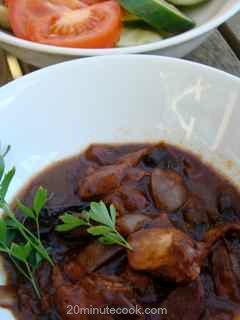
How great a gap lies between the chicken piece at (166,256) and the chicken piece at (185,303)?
32 millimetres

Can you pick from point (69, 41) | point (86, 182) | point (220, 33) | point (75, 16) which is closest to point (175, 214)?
point (86, 182)

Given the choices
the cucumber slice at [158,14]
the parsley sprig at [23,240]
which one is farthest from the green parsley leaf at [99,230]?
the cucumber slice at [158,14]

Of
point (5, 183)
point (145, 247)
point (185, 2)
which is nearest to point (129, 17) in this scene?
point (185, 2)

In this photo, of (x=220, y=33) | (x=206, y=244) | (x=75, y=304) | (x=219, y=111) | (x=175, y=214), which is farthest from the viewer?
(x=220, y=33)

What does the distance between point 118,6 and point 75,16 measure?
0.51 ft

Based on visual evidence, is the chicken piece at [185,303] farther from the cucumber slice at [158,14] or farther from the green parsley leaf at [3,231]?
the cucumber slice at [158,14]

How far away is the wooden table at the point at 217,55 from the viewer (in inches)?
76.7

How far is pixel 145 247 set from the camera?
1222 millimetres

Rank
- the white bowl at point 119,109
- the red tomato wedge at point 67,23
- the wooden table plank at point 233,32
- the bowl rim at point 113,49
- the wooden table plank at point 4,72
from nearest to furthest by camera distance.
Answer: the white bowl at point 119,109, the bowl rim at point 113,49, the red tomato wedge at point 67,23, the wooden table plank at point 4,72, the wooden table plank at point 233,32

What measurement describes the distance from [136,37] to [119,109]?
1.29ft

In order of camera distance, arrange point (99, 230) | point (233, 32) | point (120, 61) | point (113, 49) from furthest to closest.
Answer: point (233, 32), point (113, 49), point (120, 61), point (99, 230)

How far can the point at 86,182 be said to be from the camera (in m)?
1.45

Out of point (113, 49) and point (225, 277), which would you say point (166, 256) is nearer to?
point (225, 277)

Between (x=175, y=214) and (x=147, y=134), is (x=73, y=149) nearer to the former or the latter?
(x=147, y=134)
